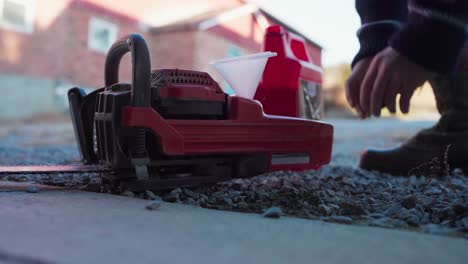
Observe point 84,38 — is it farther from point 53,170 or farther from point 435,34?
point 435,34

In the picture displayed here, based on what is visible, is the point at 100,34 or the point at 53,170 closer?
the point at 53,170

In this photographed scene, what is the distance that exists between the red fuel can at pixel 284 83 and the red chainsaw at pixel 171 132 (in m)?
0.24

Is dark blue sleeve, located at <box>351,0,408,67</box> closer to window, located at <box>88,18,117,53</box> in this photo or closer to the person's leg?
the person's leg

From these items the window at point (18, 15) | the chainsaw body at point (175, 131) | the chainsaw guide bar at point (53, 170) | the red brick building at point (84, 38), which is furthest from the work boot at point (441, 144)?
the window at point (18, 15)

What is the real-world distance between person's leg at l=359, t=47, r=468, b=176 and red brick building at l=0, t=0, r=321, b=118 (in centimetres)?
623

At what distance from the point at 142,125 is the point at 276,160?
1.86ft

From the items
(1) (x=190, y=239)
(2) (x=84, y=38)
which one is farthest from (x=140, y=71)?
(2) (x=84, y=38)

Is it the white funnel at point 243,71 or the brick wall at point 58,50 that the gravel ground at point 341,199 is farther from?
the brick wall at point 58,50

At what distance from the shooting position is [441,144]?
219 cm

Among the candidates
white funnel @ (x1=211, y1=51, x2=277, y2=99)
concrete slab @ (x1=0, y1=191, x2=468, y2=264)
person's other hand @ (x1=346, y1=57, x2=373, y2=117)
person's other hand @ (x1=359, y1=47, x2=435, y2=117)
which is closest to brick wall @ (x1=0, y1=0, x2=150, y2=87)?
white funnel @ (x1=211, y1=51, x2=277, y2=99)

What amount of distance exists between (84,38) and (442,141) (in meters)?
9.67

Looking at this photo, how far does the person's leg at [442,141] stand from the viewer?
2135 millimetres

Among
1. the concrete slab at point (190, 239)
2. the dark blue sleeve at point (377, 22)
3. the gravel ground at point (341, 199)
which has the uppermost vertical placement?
the dark blue sleeve at point (377, 22)

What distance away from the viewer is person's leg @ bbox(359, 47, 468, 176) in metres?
2.13
